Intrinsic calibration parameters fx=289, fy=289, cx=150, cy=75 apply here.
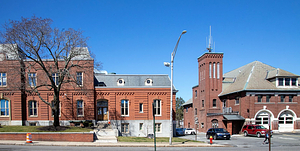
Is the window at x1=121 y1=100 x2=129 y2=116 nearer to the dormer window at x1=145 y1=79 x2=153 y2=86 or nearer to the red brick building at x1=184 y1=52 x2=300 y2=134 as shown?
the dormer window at x1=145 y1=79 x2=153 y2=86

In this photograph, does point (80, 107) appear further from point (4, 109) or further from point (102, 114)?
point (4, 109)

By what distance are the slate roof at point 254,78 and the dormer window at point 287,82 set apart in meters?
0.80

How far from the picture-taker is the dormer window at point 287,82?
157 ft

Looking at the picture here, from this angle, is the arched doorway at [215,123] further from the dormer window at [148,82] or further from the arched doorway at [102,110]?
the arched doorway at [102,110]

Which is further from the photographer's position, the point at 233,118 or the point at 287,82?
the point at 287,82

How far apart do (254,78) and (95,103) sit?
1083 inches

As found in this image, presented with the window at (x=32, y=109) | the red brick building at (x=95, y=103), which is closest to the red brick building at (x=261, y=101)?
the red brick building at (x=95, y=103)

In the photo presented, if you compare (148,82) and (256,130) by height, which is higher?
(148,82)

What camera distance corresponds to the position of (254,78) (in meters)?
49.3

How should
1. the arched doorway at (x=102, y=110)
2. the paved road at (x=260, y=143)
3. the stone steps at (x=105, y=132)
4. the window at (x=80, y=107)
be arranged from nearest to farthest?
the paved road at (x=260, y=143) → the stone steps at (x=105, y=132) → the window at (x=80, y=107) → the arched doorway at (x=102, y=110)

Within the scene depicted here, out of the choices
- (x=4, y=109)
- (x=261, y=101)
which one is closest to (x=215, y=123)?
(x=261, y=101)

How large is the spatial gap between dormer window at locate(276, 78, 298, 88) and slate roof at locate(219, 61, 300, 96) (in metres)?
0.80

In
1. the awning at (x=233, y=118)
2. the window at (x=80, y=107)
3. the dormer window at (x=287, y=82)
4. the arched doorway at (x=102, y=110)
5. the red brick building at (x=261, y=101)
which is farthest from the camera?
the dormer window at (x=287, y=82)

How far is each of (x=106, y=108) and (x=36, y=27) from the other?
1464 centimetres
